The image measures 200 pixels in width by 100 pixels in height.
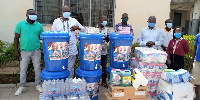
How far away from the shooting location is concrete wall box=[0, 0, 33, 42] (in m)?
5.96

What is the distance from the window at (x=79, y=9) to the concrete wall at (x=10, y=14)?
1.56 ft

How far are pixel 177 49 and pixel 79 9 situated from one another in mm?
4040

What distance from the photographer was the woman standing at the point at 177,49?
378cm

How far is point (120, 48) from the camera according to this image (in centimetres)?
364

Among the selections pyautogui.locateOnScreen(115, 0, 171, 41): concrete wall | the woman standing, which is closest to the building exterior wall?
pyautogui.locateOnScreen(115, 0, 171, 41): concrete wall

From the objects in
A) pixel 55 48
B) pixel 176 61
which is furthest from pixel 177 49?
pixel 55 48

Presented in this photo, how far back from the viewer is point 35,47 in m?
3.90

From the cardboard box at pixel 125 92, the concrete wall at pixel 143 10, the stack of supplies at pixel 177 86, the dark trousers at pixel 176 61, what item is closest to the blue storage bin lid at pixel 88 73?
the cardboard box at pixel 125 92

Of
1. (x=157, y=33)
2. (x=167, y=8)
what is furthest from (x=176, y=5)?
(x=157, y=33)

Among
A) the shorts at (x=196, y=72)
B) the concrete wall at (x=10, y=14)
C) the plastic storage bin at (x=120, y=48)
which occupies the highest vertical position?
the concrete wall at (x=10, y=14)

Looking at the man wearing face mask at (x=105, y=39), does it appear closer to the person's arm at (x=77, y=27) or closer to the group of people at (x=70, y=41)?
the group of people at (x=70, y=41)

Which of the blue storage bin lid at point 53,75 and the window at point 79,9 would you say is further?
the window at point 79,9

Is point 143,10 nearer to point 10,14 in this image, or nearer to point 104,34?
point 104,34

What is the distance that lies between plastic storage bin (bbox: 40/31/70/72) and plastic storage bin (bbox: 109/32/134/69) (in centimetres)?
102
